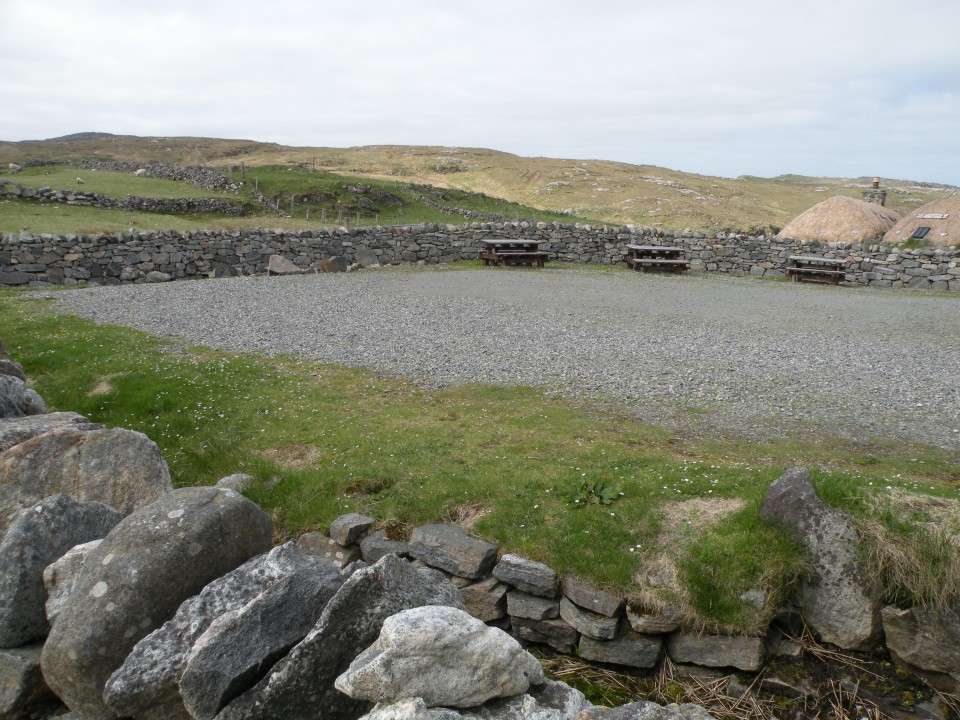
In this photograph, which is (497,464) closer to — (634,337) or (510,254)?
(634,337)

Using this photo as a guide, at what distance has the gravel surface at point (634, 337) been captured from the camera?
34.3 ft

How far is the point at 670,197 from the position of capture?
7056 cm

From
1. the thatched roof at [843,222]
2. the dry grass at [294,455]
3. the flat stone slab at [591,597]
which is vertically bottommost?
the flat stone slab at [591,597]

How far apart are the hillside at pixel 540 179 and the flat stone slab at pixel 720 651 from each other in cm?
4913

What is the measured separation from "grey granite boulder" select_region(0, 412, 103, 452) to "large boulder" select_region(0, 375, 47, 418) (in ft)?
2.75

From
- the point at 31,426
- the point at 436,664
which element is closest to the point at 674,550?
the point at 436,664

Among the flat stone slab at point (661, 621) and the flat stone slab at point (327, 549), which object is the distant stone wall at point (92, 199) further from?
the flat stone slab at point (661, 621)

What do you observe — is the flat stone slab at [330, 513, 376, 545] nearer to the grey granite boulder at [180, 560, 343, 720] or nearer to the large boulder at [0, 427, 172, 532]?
the large boulder at [0, 427, 172, 532]

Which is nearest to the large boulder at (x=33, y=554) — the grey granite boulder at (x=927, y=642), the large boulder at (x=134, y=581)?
the large boulder at (x=134, y=581)

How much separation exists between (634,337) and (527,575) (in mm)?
9645

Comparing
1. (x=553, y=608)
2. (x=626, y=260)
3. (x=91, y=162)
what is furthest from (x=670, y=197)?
(x=553, y=608)

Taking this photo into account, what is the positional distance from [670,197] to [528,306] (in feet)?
183

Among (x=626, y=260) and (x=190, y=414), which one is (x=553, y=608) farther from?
(x=626, y=260)

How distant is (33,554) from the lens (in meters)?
4.98
